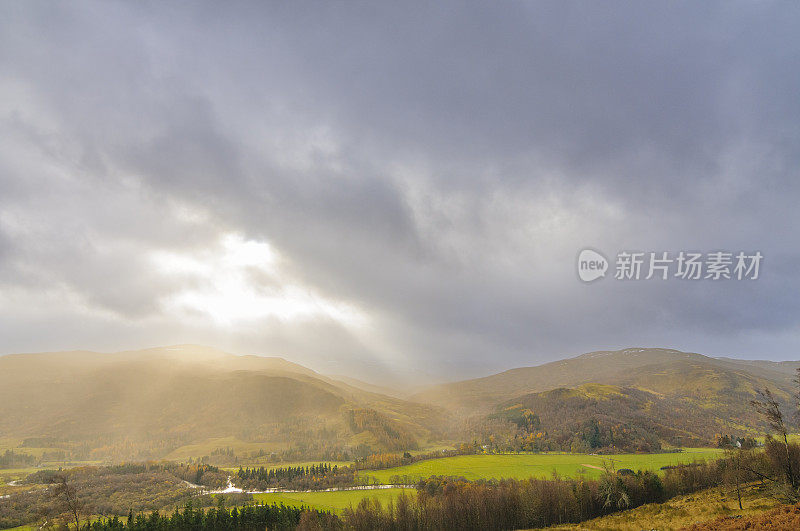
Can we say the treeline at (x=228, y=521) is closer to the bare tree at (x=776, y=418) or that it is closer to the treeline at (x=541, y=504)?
the treeline at (x=541, y=504)

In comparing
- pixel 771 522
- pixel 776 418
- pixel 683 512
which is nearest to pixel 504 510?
pixel 683 512

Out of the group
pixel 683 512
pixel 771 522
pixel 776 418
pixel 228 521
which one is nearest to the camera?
pixel 771 522

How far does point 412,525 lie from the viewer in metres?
138

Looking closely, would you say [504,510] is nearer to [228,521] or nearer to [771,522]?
[228,521]

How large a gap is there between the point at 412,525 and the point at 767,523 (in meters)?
129

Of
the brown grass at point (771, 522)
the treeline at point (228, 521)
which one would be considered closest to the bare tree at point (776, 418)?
the brown grass at point (771, 522)

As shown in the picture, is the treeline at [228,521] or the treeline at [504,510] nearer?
the treeline at [504,510]

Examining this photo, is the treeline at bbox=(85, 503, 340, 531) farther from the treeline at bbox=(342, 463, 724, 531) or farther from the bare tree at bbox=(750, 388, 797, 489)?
the bare tree at bbox=(750, 388, 797, 489)

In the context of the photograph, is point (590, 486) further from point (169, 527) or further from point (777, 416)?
point (169, 527)

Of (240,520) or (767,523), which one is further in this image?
(240,520)

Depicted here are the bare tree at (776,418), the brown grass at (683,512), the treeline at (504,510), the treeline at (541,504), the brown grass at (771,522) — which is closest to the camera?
the brown grass at (771,522)

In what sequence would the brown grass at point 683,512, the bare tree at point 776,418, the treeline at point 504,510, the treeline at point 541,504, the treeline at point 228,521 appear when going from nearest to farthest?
the bare tree at point 776,418 → the brown grass at point 683,512 → the treeline at point 541,504 → the treeline at point 504,510 → the treeline at point 228,521

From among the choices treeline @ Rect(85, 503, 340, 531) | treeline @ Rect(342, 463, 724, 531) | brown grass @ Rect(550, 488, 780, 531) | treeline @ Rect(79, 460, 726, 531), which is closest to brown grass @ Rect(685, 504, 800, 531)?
brown grass @ Rect(550, 488, 780, 531)

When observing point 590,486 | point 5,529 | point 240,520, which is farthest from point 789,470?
point 5,529
